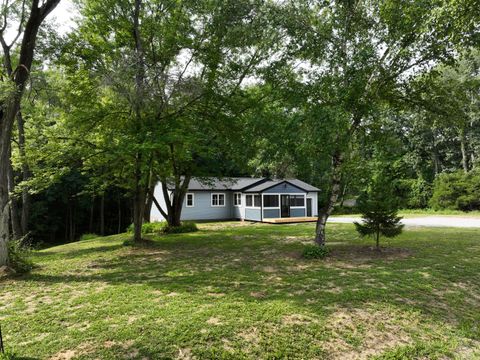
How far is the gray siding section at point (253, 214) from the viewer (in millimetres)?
21823

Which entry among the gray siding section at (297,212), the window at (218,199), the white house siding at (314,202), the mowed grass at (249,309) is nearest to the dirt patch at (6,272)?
the mowed grass at (249,309)

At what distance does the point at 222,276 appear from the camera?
22.7 feet

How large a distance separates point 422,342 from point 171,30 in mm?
10872

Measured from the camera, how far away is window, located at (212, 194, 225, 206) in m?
24.4

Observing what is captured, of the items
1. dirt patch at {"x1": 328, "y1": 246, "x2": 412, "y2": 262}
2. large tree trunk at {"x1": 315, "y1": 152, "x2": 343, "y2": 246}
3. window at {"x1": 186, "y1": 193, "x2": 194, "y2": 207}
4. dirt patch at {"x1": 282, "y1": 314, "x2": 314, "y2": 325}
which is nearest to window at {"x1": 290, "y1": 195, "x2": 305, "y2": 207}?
window at {"x1": 186, "y1": 193, "x2": 194, "y2": 207}

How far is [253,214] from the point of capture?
2234 cm

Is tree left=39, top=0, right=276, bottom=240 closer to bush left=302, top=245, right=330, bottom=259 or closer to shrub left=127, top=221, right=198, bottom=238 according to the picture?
shrub left=127, top=221, right=198, bottom=238

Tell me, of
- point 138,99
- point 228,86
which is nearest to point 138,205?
point 138,99

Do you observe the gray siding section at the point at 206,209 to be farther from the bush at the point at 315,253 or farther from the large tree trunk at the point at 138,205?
the bush at the point at 315,253

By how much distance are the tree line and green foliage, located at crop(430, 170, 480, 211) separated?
773 inches

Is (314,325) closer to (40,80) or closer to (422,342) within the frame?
(422,342)

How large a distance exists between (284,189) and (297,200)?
5.23 feet

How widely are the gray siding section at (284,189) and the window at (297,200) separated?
1.27ft

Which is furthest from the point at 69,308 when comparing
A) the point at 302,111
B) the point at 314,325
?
the point at 302,111
